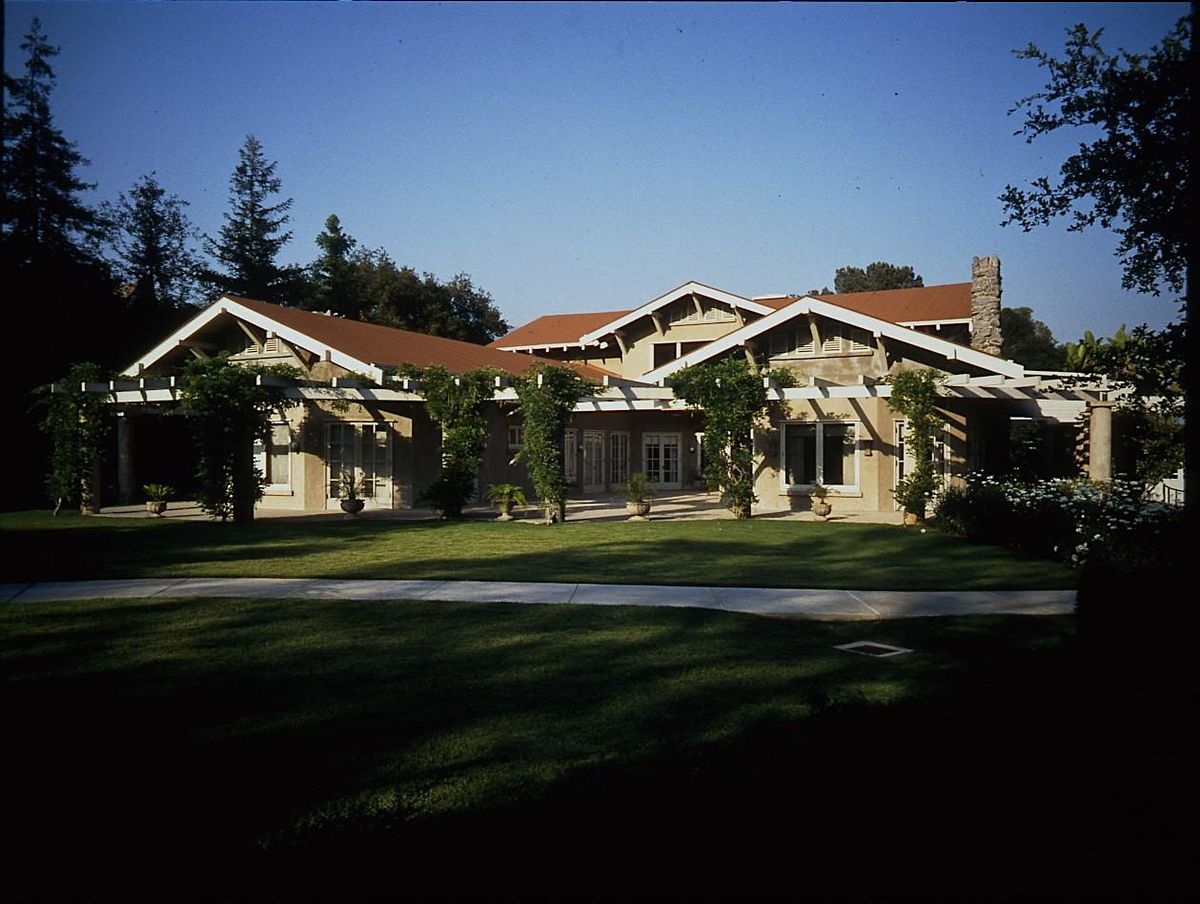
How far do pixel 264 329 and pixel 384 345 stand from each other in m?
2.93

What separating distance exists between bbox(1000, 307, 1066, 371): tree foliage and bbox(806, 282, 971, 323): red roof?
21707mm

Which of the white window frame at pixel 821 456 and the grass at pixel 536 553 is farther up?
the white window frame at pixel 821 456

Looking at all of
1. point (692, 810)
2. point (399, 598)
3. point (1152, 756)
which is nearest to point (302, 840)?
point (692, 810)

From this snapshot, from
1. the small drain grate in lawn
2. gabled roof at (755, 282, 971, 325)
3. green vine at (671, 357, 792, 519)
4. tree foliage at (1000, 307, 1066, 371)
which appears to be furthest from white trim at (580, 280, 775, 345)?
tree foliage at (1000, 307, 1066, 371)

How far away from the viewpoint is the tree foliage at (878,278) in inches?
2424

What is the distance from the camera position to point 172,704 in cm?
523

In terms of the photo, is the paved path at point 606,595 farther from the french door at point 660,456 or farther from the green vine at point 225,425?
the french door at point 660,456

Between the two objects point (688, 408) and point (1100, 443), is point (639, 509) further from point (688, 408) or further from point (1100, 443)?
point (1100, 443)

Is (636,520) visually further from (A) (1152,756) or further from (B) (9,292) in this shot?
(B) (9,292)

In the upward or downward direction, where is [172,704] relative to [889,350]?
downward

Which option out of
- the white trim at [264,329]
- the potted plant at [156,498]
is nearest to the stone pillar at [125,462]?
the white trim at [264,329]

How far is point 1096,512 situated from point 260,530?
13.7 meters

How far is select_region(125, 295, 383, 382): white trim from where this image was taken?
18891mm

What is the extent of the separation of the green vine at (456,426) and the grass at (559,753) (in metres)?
9.06
